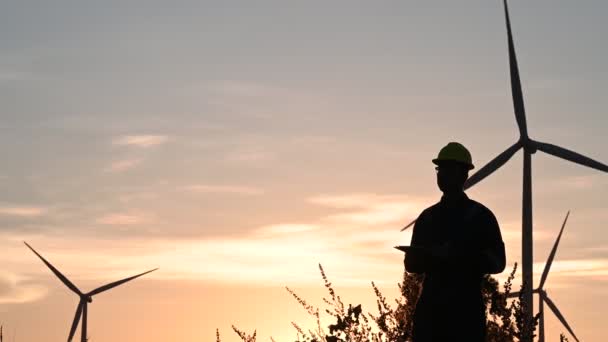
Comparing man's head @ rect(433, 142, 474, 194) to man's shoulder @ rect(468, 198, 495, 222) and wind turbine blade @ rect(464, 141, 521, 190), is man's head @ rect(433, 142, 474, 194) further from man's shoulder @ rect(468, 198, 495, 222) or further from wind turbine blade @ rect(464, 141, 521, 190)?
wind turbine blade @ rect(464, 141, 521, 190)

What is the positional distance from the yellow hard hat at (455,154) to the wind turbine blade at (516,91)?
22.3 m

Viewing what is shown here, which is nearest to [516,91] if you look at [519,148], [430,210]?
[519,148]

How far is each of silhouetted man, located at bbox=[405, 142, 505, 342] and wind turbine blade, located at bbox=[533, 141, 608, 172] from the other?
21.1 meters

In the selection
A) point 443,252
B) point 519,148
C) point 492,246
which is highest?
point 519,148

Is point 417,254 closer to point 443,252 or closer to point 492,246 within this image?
point 443,252

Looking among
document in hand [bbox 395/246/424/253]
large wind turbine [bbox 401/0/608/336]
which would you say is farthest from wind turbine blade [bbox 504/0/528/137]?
document in hand [bbox 395/246/424/253]

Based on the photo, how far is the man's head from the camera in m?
15.8

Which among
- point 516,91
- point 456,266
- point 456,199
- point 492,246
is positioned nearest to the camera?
point 456,266

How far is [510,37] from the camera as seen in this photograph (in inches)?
1526

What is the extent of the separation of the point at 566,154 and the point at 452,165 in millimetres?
22397

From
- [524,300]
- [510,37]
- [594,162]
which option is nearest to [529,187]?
[594,162]

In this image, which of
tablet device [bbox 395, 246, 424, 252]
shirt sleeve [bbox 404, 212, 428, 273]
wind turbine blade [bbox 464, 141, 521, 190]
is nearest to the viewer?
tablet device [bbox 395, 246, 424, 252]

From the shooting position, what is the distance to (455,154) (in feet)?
51.8

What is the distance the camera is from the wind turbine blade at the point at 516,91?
125ft
